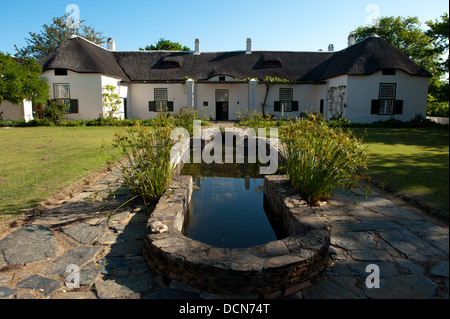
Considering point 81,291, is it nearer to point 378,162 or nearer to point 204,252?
point 204,252

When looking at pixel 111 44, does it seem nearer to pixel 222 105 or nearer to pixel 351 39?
pixel 222 105

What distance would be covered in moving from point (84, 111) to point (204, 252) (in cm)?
1984

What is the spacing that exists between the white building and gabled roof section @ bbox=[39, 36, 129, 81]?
57 millimetres

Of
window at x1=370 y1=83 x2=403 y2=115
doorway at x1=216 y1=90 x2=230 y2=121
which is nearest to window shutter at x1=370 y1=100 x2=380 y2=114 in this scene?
window at x1=370 y1=83 x2=403 y2=115

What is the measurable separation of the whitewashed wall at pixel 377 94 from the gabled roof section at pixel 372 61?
1.32 feet

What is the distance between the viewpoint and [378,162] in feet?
24.8

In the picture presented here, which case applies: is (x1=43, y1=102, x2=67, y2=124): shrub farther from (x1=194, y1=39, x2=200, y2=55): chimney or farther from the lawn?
(x1=194, y1=39, x2=200, y2=55): chimney

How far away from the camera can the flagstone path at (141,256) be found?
8.44 ft

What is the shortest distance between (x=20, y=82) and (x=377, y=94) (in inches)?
796

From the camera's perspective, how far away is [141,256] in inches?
127

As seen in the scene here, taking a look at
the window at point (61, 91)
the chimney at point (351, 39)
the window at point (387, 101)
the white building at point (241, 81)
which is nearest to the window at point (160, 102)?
the white building at point (241, 81)

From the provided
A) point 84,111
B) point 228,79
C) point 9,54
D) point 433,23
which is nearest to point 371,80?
point 433,23

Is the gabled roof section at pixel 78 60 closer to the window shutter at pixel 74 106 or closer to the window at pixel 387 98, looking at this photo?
the window shutter at pixel 74 106

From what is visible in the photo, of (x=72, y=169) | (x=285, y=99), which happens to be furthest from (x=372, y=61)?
(x=72, y=169)
